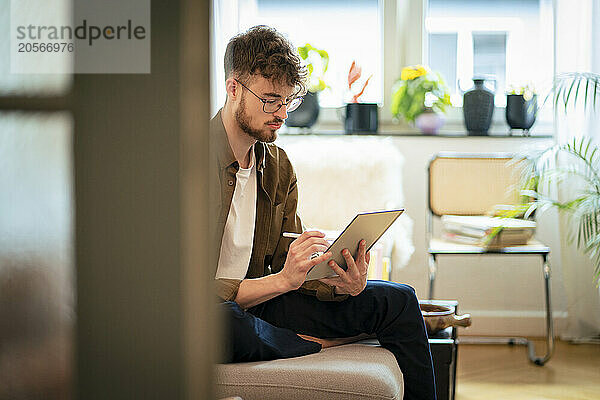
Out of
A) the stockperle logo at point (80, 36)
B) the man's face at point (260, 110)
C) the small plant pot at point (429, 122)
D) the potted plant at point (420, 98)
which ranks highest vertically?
the potted plant at point (420, 98)

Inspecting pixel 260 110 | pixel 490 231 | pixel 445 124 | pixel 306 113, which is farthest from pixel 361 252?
pixel 445 124

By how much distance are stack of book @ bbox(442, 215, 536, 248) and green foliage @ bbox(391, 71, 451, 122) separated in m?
0.61

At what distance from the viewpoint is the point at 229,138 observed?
1688 millimetres

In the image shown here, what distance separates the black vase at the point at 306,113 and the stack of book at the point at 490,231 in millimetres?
825

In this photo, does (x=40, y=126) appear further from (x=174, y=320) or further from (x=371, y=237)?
(x=371, y=237)

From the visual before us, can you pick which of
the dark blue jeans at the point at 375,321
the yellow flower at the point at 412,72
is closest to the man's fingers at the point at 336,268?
the dark blue jeans at the point at 375,321

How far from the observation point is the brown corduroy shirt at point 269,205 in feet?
5.38

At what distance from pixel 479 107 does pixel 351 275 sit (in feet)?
6.84

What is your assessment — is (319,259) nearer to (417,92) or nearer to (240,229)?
(240,229)

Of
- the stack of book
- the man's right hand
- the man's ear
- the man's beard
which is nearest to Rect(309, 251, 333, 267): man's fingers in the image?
the man's right hand

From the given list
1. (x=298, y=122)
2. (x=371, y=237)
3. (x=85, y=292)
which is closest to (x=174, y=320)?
(x=85, y=292)

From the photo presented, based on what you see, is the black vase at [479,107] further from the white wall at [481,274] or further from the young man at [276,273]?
the young man at [276,273]

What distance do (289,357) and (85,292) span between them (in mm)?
1093

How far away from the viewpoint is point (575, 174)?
322cm
